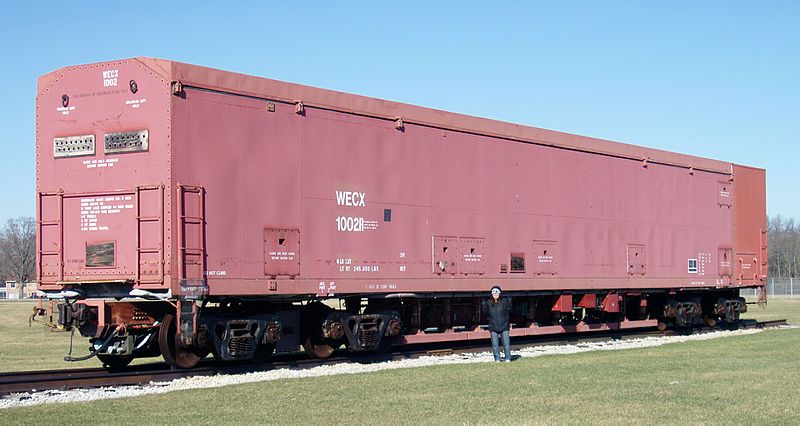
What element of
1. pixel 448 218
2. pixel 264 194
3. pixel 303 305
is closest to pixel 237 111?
pixel 264 194

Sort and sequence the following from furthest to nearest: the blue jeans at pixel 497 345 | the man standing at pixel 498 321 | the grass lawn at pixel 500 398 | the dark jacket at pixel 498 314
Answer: the dark jacket at pixel 498 314
the man standing at pixel 498 321
the blue jeans at pixel 497 345
the grass lawn at pixel 500 398

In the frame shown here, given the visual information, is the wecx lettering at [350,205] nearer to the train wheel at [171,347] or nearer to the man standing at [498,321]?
the man standing at [498,321]

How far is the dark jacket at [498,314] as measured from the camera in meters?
17.2

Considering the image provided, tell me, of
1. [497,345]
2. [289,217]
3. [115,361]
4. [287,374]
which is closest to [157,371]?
[115,361]

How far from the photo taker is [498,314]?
56.7 feet

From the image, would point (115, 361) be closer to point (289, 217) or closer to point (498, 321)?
point (289, 217)

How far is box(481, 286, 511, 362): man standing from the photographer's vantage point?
1695 centimetres

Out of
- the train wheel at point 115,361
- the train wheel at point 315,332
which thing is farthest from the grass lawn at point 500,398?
the train wheel at point 115,361

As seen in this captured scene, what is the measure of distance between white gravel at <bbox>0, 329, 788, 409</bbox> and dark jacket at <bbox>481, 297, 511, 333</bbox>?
25.6 inches

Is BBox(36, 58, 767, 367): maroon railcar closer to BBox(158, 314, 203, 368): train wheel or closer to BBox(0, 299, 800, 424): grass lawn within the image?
BBox(158, 314, 203, 368): train wheel

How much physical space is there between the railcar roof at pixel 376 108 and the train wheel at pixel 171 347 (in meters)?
3.76

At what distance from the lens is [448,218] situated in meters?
18.5

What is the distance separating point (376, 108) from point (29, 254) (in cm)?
10496

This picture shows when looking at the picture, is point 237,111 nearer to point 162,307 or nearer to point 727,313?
point 162,307
